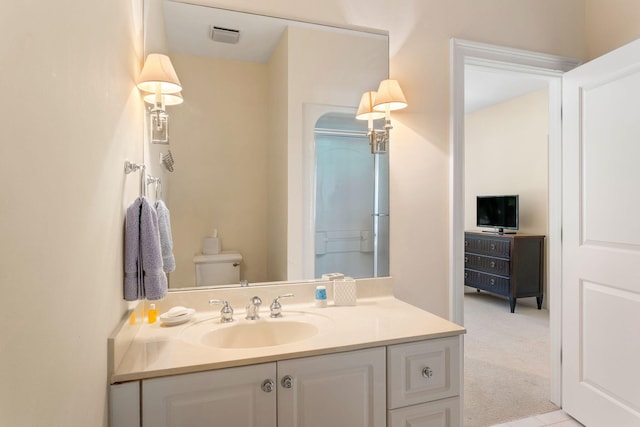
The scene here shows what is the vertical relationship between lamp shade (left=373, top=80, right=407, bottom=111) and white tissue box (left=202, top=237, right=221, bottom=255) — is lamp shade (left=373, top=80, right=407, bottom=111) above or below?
above

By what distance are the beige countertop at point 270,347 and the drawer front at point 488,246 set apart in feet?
10.6

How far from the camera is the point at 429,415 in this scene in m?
1.38

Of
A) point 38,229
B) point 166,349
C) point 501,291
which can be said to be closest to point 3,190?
point 38,229

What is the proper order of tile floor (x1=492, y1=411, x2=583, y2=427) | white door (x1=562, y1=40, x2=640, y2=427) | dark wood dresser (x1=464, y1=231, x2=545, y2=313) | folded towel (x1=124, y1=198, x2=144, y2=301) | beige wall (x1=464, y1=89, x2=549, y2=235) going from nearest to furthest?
1. folded towel (x1=124, y1=198, x2=144, y2=301)
2. white door (x1=562, y1=40, x2=640, y2=427)
3. tile floor (x1=492, y1=411, x2=583, y2=427)
4. dark wood dresser (x1=464, y1=231, x2=545, y2=313)
5. beige wall (x1=464, y1=89, x2=549, y2=235)

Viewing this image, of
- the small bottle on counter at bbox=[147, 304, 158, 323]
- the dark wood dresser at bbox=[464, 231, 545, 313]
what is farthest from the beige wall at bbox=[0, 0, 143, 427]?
the dark wood dresser at bbox=[464, 231, 545, 313]

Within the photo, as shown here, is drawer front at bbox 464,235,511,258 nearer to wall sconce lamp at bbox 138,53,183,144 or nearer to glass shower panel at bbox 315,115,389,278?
glass shower panel at bbox 315,115,389,278

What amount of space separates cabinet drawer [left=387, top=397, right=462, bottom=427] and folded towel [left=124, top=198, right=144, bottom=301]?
3.19 feet

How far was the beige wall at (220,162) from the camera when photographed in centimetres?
164

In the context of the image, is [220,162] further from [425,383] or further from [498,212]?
[498,212]

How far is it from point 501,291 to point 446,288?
2.96 metres

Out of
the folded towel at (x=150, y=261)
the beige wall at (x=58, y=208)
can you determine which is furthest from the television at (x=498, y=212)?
the beige wall at (x=58, y=208)

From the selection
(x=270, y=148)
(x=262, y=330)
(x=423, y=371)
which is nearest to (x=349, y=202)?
(x=270, y=148)

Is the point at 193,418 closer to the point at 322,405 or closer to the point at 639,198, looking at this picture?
the point at 322,405

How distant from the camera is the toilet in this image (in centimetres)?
166
